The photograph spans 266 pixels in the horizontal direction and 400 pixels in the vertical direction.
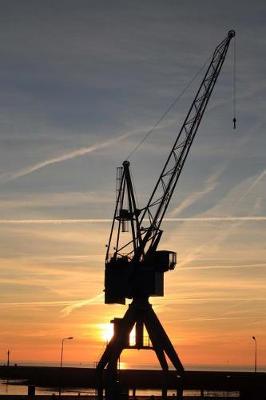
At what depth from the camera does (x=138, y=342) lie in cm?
8144

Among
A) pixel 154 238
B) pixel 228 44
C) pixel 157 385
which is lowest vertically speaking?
pixel 157 385

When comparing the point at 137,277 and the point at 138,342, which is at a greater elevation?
the point at 137,277

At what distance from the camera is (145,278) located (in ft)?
265

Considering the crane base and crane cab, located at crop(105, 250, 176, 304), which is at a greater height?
crane cab, located at crop(105, 250, 176, 304)

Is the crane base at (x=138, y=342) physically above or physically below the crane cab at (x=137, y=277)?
below

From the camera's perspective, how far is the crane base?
3169 inches

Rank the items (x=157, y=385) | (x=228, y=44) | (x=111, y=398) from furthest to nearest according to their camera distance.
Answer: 1. (x=157, y=385)
2. (x=228, y=44)
3. (x=111, y=398)

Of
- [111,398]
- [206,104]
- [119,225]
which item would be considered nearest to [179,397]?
[111,398]

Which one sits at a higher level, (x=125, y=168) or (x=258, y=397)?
(x=125, y=168)

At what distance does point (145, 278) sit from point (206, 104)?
25.3 meters

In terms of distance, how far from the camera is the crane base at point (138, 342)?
8050cm

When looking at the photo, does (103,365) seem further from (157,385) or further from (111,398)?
(157,385)

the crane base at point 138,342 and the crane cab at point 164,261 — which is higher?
the crane cab at point 164,261

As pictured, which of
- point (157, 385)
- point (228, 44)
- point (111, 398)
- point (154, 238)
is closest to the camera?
point (111, 398)
